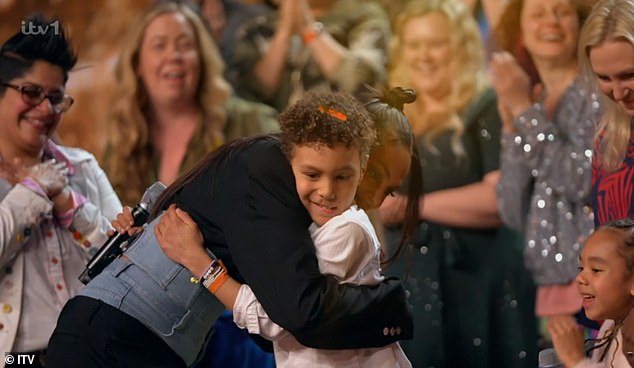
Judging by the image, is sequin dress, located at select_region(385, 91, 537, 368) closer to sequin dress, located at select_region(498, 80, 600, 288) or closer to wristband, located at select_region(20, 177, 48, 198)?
sequin dress, located at select_region(498, 80, 600, 288)

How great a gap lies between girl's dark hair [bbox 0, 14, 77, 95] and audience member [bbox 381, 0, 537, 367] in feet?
4.43

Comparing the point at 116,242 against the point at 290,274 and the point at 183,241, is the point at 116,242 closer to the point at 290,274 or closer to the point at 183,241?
the point at 183,241

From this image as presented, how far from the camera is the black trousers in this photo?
2.69 metres

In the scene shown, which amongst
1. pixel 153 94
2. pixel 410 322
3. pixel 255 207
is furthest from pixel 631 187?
pixel 153 94

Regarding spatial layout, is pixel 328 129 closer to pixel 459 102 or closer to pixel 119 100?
pixel 459 102

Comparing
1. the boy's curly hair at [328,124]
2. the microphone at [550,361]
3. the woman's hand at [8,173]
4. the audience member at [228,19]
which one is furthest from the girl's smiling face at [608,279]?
the audience member at [228,19]

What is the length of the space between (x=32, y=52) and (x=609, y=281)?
1703 millimetres

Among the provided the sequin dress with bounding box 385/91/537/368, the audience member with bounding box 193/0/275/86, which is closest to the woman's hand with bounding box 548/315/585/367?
the sequin dress with bounding box 385/91/537/368

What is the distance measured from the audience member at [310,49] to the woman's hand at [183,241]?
5.61 ft

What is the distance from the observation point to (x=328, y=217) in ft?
8.38

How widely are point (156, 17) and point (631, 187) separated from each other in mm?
2137

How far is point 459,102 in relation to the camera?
13.9 feet

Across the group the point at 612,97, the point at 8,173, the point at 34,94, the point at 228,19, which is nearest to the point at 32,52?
→ the point at 34,94

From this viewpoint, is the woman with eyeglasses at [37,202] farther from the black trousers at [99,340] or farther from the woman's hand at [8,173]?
the black trousers at [99,340]
